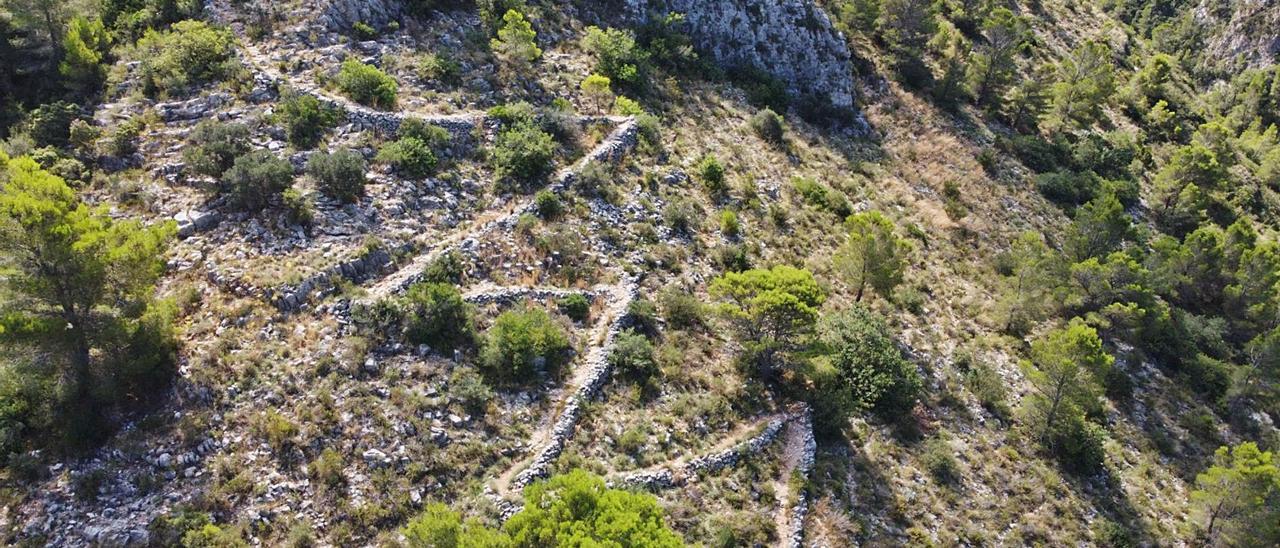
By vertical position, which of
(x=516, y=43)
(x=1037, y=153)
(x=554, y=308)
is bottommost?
(x=554, y=308)

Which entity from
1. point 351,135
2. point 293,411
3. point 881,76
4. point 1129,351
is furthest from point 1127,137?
point 293,411

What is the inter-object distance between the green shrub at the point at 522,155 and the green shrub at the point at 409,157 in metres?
3.48

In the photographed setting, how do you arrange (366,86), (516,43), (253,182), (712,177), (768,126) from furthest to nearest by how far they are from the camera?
Result: (768,126), (516,43), (712,177), (366,86), (253,182)

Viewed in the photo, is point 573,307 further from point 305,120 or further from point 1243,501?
point 1243,501

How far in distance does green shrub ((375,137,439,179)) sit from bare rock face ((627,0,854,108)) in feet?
101

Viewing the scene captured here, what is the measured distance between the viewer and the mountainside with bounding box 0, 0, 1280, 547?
23.4 m

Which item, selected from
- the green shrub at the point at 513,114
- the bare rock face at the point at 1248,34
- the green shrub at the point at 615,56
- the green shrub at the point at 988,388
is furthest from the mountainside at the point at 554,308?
the bare rock face at the point at 1248,34

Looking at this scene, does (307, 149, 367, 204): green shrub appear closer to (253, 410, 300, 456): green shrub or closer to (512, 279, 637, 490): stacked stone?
(253, 410, 300, 456): green shrub

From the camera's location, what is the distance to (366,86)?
38188mm

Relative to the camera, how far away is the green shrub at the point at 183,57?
36.7 meters

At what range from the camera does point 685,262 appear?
37219 millimetres

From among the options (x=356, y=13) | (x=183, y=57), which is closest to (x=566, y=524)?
(x=183, y=57)

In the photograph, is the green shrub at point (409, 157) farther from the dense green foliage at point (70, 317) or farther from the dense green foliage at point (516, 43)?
the dense green foliage at point (516, 43)

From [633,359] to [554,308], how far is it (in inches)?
176
